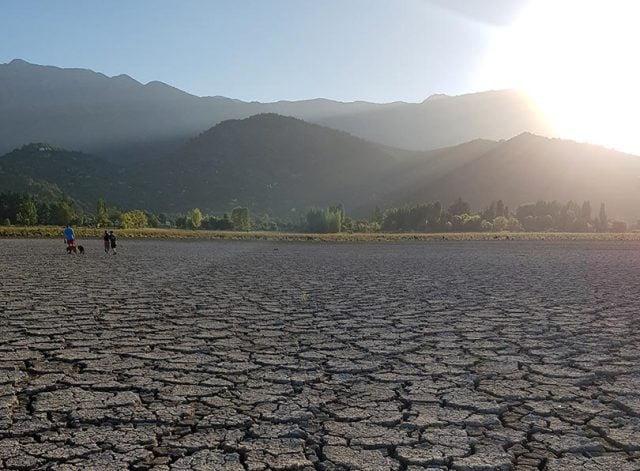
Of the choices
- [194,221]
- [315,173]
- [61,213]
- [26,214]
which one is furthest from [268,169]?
[26,214]

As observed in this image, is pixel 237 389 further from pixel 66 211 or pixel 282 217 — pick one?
pixel 282 217

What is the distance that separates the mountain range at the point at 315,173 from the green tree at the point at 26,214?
11.6m

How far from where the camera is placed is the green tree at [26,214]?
77.7m

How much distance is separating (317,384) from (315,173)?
368 feet

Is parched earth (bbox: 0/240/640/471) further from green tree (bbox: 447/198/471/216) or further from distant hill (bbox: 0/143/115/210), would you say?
distant hill (bbox: 0/143/115/210)

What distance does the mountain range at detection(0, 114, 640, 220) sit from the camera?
100 meters

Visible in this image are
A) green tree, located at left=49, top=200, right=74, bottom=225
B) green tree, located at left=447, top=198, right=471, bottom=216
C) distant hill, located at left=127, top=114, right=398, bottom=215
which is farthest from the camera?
distant hill, located at left=127, top=114, right=398, bottom=215

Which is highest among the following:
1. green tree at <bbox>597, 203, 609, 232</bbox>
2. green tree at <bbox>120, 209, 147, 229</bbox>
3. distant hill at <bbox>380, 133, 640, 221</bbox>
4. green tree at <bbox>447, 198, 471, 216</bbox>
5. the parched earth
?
distant hill at <bbox>380, 133, 640, 221</bbox>

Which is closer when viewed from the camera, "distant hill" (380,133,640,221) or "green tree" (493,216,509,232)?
"green tree" (493,216,509,232)

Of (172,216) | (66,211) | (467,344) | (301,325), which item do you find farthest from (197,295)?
(172,216)

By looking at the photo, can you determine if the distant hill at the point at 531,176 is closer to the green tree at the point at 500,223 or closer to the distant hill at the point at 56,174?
the green tree at the point at 500,223

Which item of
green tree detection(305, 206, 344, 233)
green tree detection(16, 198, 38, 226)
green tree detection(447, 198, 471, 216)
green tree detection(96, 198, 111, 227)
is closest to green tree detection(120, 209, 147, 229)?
green tree detection(96, 198, 111, 227)

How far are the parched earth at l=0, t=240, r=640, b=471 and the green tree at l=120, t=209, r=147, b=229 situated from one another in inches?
2649

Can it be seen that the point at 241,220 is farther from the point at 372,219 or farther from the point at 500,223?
the point at 500,223
